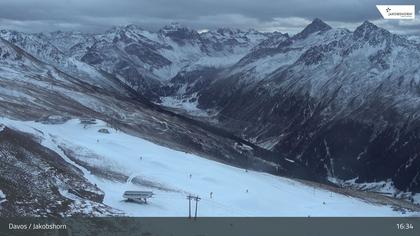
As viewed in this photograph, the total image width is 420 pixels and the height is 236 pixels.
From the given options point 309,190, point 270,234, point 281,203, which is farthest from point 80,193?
point 309,190

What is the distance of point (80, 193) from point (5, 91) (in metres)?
130

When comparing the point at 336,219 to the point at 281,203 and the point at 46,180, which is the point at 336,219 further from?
the point at 46,180

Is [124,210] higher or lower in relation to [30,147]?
lower

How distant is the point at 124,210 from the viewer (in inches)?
2744

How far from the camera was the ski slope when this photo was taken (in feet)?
272
